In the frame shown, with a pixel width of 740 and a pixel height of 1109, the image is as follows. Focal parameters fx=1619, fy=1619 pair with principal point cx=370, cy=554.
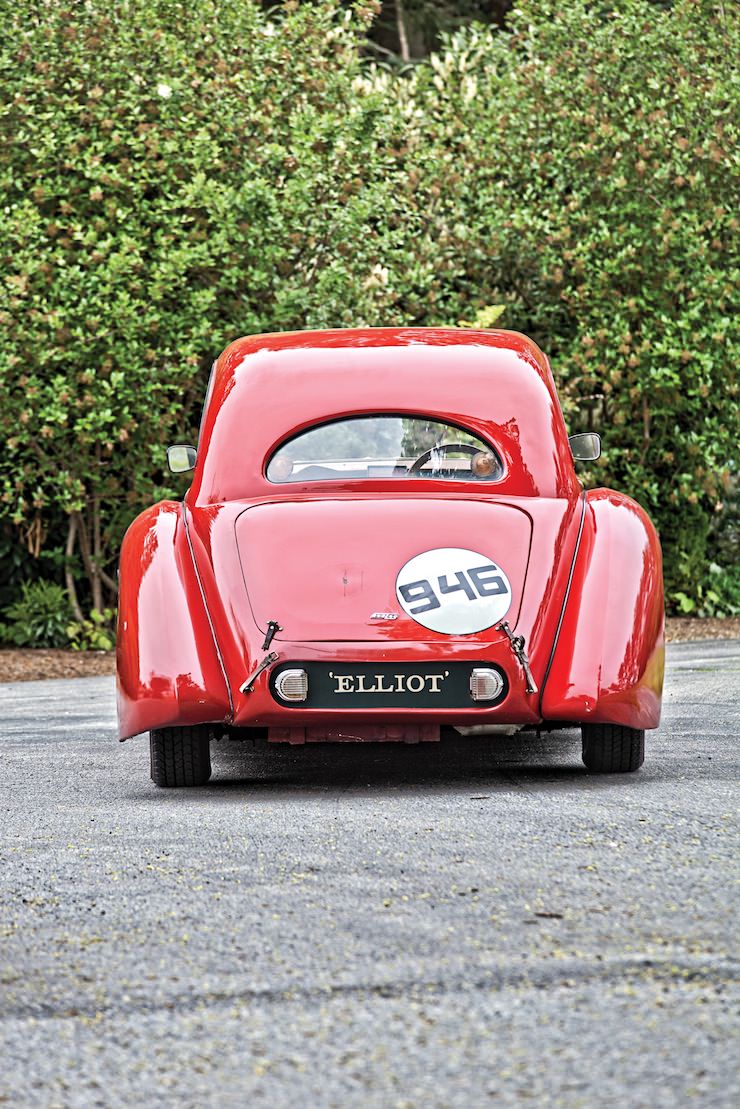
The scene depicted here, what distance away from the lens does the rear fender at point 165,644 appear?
5805 mm

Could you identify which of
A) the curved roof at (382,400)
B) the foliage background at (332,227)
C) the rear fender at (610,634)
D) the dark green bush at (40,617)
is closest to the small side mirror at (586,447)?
the curved roof at (382,400)

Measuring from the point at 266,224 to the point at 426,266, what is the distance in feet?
6.07

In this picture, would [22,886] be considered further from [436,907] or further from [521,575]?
[521,575]

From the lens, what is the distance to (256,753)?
7.47m

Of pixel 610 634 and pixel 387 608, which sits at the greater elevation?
pixel 387 608

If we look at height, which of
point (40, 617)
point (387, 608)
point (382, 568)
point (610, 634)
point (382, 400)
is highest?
point (382, 400)

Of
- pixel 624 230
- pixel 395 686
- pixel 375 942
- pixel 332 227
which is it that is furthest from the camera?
pixel 624 230

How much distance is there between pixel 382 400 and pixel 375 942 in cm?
358

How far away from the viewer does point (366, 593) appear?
18.9 ft

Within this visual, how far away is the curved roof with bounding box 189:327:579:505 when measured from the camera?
6.70 m

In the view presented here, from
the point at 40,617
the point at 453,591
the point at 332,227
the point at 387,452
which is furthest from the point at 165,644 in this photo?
the point at 332,227

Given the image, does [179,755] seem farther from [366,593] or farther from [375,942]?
[375,942]

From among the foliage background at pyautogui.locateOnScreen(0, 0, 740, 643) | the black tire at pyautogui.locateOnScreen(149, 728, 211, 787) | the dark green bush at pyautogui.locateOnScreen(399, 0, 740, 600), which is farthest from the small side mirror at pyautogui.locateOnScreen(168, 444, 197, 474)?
the dark green bush at pyautogui.locateOnScreen(399, 0, 740, 600)

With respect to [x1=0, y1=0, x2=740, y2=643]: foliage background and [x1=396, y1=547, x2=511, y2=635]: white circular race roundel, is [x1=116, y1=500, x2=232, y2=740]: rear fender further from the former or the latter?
[x1=0, y1=0, x2=740, y2=643]: foliage background
